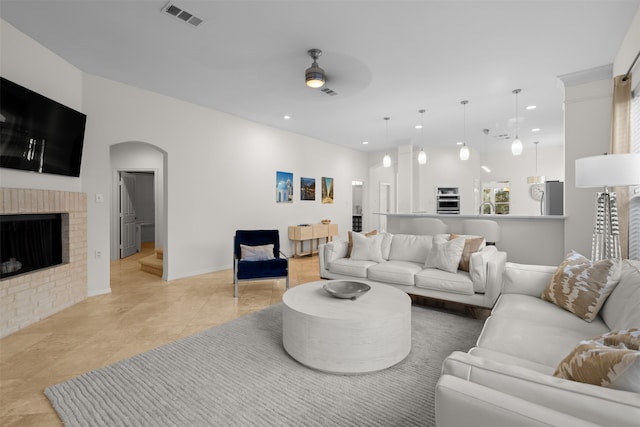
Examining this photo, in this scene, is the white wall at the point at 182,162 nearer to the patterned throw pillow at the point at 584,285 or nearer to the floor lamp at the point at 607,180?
the patterned throw pillow at the point at 584,285

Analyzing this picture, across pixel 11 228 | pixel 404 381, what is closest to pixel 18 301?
pixel 11 228

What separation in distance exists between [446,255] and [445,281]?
0.34m

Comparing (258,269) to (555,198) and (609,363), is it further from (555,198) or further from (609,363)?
(555,198)

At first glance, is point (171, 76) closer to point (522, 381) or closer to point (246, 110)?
point (246, 110)

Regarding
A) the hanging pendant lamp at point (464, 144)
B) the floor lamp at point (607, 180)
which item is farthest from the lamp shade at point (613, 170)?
the hanging pendant lamp at point (464, 144)

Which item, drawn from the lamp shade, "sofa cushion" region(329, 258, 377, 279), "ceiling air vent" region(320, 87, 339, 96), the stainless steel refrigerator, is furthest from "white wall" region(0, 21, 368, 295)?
the lamp shade

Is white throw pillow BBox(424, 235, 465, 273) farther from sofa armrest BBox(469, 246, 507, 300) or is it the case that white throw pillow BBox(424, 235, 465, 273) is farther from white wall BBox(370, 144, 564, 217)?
white wall BBox(370, 144, 564, 217)

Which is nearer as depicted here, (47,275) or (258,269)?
(47,275)

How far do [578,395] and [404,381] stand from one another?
53.5 inches

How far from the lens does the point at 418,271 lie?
358 centimetres

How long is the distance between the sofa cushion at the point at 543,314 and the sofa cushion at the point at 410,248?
1.55 m

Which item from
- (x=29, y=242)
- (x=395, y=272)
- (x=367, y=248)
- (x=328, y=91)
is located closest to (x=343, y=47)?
(x=328, y=91)

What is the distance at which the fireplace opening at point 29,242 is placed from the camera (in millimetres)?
2969

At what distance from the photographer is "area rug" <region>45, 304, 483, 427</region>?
67.0 inches
